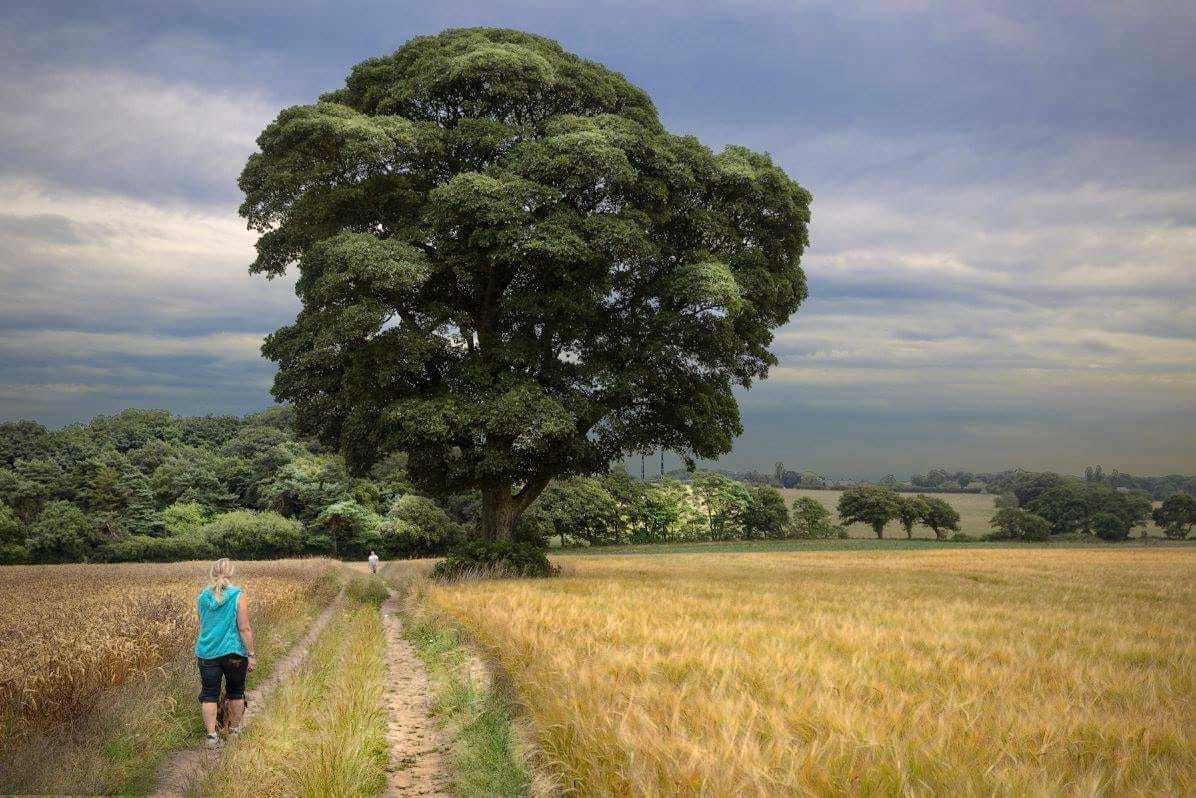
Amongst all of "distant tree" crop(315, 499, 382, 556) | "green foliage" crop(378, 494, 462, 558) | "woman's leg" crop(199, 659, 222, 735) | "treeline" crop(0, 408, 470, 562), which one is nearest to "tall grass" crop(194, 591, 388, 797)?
"woman's leg" crop(199, 659, 222, 735)

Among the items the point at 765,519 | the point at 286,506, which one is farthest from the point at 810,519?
the point at 286,506

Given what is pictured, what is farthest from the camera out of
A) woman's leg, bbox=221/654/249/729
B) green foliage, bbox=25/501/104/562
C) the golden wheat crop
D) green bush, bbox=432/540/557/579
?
green foliage, bbox=25/501/104/562

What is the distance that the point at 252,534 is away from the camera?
2616 inches

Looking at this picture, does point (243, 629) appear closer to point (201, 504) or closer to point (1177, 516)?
point (201, 504)

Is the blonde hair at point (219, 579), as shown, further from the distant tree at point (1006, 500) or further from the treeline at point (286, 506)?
the distant tree at point (1006, 500)

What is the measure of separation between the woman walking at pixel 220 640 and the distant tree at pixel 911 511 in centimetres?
10614

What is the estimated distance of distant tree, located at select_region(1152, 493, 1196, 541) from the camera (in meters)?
98.8

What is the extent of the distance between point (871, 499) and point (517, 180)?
93.0 metres

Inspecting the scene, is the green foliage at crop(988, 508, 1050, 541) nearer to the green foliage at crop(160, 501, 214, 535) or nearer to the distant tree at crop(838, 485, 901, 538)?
the distant tree at crop(838, 485, 901, 538)

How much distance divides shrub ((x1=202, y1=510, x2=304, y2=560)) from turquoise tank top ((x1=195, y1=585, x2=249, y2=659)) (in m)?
63.5

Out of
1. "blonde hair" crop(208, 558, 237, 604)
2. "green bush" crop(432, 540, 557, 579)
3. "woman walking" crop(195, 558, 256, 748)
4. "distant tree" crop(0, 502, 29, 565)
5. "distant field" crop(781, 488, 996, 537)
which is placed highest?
"blonde hair" crop(208, 558, 237, 604)

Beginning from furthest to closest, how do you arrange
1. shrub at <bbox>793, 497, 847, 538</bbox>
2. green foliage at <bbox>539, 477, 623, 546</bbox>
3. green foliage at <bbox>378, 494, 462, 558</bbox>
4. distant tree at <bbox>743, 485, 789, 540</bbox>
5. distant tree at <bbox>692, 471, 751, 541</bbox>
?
1. shrub at <bbox>793, 497, 847, 538</bbox>
2. distant tree at <bbox>743, 485, 789, 540</bbox>
3. distant tree at <bbox>692, 471, 751, 541</bbox>
4. green foliage at <bbox>539, 477, 623, 546</bbox>
5. green foliage at <bbox>378, 494, 462, 558</bbox>

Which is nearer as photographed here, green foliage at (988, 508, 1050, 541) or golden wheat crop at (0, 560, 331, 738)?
golden wheat crop at (0, 560, 331, 738)

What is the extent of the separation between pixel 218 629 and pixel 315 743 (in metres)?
2.18
